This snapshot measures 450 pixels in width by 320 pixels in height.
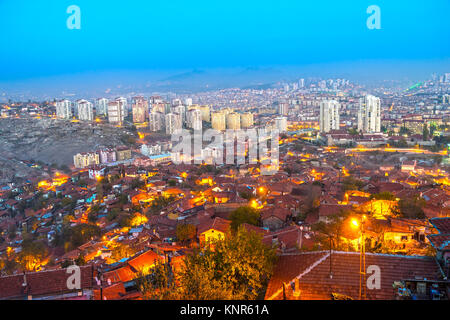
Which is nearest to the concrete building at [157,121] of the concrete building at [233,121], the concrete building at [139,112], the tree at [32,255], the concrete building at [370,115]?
the concrete building at [139,112]

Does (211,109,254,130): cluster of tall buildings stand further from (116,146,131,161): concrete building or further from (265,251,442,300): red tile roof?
(265,251,442,300): red tile roof

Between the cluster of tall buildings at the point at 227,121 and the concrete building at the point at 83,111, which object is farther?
the concrete building at the point at 83,111

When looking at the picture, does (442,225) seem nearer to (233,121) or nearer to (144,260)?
(144,260)

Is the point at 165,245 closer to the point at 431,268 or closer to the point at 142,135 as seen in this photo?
the point at 431,268

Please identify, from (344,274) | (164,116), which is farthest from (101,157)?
(344,274)

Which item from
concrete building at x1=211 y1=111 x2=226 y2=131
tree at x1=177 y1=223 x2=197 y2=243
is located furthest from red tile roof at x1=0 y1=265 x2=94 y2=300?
concrete building at x1=211 y1=111 x2=226 y2=131

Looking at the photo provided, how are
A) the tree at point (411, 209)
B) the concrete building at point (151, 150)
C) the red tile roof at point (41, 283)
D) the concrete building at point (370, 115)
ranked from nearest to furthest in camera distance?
the red tile roof at point (41, 283), the tree at point (411, 209), the concrete building at point (151, 150), the concrete building at point (370, 115)

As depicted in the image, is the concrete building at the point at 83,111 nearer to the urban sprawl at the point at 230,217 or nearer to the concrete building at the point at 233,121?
the urban sprawl at the point at 230,217
